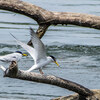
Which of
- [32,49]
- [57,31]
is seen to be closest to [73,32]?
[57,31]

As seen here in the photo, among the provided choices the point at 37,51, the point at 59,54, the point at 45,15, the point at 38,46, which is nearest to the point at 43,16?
the point at 45,15

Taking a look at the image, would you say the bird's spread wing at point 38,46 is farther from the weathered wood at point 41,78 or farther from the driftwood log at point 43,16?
the weathered wood at point 41,78

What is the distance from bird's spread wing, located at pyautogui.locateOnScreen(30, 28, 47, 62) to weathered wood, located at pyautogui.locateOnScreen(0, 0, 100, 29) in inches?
9.6

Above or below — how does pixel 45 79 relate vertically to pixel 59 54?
above

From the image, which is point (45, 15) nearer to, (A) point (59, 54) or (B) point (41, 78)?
(B) point (41, 78)

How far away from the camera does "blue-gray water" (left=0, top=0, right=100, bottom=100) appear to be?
973cm

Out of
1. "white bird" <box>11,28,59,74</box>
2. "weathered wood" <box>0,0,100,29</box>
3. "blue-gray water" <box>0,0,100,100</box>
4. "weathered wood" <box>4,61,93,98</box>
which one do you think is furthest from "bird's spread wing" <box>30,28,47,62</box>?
"blue-gray water" <box>0,0,100,100</box>

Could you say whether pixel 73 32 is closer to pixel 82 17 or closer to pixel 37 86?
pixel 37 86

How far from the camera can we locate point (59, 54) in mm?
13266

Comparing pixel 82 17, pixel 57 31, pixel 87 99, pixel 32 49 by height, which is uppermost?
pixel 82 17

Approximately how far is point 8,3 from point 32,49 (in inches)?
50.6

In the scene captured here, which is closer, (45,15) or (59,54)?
(45,15)

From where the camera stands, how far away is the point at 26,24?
17594 mm

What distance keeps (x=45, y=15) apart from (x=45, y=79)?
1.02 m
